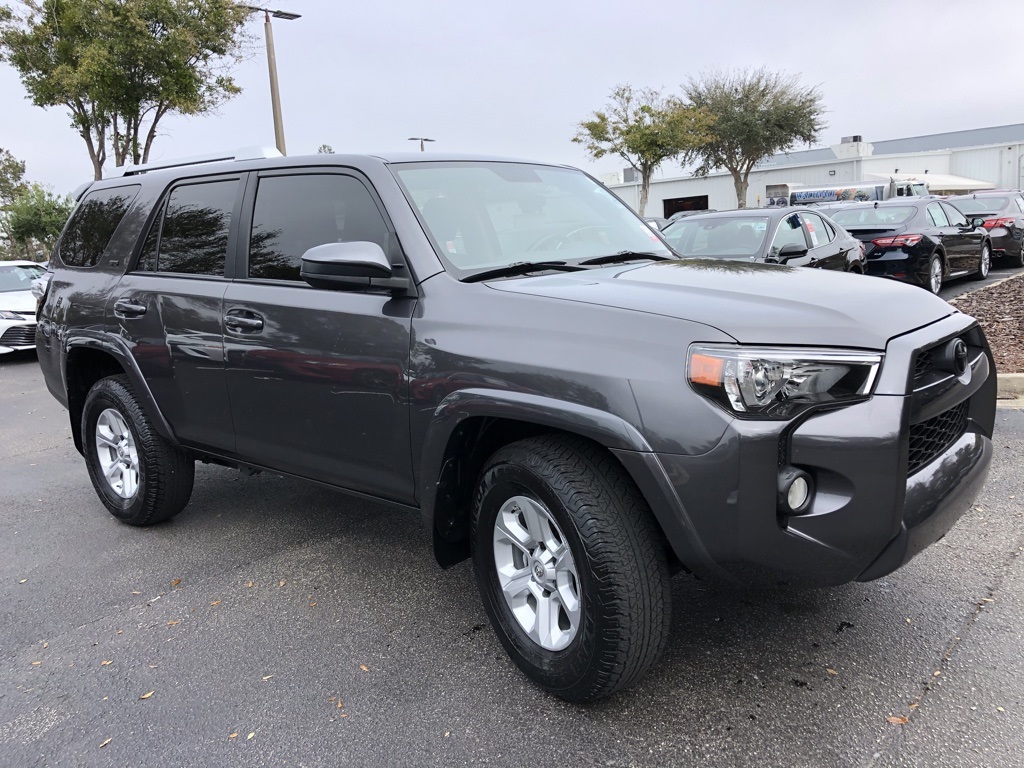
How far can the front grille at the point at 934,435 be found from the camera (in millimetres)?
Answer: 2342

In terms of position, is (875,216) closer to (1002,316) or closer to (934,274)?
(934,274)

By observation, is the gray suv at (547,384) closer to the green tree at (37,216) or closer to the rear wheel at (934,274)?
the rear wheel at (934,274)

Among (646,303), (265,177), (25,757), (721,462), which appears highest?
(265,177)

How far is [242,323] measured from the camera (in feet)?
11.4

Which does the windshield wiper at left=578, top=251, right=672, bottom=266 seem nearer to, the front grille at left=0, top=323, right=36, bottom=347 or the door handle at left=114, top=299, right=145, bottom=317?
the door handle at left=114, top=299, right=145, bottom=317

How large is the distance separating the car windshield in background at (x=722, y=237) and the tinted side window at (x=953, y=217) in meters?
6.16

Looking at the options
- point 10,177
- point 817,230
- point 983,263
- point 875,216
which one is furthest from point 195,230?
point 10,177

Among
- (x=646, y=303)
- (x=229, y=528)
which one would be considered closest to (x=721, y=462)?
(x=646, y=303)

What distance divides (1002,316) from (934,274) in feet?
9.00

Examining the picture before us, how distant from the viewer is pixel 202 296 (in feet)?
12.1

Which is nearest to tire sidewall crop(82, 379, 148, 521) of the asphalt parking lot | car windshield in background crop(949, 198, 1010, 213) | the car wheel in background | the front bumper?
the car wheel in background

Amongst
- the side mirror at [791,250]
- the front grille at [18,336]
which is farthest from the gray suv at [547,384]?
the front grille at [18,336]

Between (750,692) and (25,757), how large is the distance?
2.32 metres

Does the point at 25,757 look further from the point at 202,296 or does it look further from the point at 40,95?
the point at 40,95
